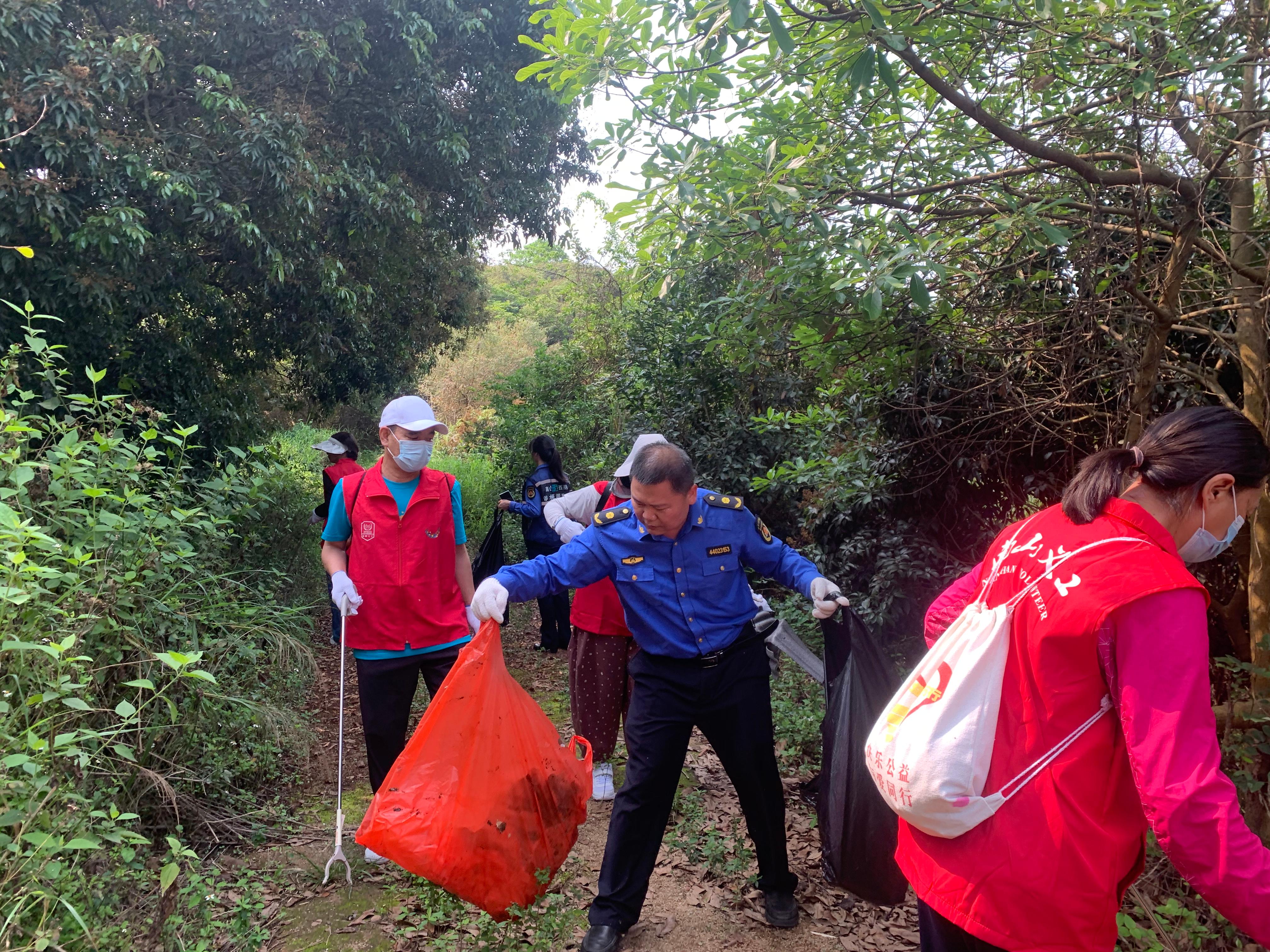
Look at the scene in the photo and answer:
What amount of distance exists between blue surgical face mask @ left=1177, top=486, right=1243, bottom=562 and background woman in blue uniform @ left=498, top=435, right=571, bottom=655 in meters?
5.61

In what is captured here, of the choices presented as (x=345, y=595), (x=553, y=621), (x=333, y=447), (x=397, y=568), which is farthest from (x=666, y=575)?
(x=553, y=621)

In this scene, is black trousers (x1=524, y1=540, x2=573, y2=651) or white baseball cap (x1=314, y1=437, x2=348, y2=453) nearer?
white baseball cap (x1=314, y1=437, x2=348, y2=453)

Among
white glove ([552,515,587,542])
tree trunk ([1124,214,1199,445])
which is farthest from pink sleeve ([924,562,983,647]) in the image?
white glove ([552,515,587,542])

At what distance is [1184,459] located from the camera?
1.50 metres

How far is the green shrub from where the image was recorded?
2.16 meters

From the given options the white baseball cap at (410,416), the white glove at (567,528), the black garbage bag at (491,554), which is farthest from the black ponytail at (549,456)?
the white baseball cap at (410,416)

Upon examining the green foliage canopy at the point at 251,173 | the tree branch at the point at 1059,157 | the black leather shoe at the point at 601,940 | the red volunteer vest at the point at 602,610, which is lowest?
the black leather shoe at the point at 601,940

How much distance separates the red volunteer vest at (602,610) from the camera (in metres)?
4.09

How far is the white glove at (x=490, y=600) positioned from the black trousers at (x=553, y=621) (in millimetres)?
4645

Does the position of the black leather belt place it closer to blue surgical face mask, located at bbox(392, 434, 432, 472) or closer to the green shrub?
blue surgical face mask, located at bbox(392, 434, 432, 472)

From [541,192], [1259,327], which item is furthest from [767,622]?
[541,192]

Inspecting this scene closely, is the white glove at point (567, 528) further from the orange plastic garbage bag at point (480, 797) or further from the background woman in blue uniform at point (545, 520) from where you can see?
the background woman in blue uniform at point (545, 520)

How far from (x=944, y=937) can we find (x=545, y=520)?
550 cm

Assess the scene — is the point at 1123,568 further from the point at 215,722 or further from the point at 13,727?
the point at 215,722
